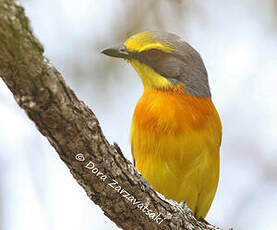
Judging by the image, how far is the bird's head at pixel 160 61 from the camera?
6.01 m

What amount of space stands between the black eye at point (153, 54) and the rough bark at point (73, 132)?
6.51 feet

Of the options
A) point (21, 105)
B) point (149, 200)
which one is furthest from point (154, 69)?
point (21, 105)

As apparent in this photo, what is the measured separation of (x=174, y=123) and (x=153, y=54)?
928mm

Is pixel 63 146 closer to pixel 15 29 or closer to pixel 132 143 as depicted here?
pixel 15 29

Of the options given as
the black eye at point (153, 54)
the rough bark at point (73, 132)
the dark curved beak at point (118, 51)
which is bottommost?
the rough bark at point (73, 132)

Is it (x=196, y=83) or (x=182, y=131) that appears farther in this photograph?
(x=196, y=83)

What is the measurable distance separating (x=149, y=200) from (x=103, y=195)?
1.65 feet

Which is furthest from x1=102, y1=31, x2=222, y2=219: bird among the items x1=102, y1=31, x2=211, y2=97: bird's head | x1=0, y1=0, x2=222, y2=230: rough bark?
x1=0, y1=0, x2=222, y2=230: rough bark

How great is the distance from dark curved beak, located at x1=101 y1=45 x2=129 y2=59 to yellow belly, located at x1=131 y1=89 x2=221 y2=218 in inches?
22.0

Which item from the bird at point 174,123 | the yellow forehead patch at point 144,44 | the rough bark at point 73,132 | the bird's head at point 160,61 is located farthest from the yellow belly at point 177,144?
the rough bark at point 73,132

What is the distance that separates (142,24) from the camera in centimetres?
846

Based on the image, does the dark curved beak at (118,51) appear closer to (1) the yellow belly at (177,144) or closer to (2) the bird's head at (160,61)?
(2) the bird's head at (160,61)

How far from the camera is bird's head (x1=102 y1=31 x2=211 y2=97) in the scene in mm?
6008

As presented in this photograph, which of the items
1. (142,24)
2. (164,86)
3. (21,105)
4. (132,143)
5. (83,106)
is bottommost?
(21,105)
